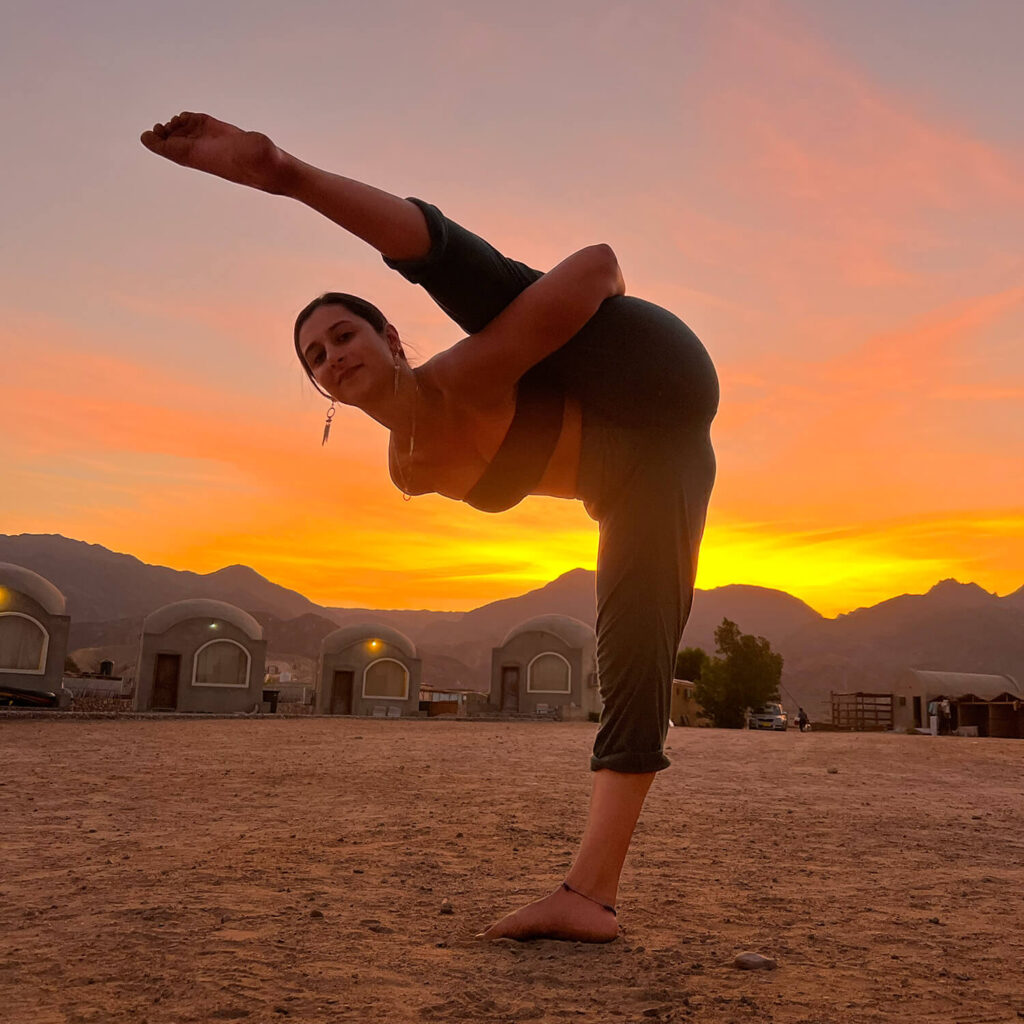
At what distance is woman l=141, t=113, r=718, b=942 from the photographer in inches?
87.8

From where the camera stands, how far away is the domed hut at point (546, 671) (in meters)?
30.7

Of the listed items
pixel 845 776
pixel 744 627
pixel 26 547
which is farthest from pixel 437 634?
pixel 845 776

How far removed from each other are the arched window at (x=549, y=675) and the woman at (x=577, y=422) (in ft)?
94.8

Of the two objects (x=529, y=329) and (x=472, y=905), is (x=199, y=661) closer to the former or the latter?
(x=472, y=905)

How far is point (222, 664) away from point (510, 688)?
10437mm

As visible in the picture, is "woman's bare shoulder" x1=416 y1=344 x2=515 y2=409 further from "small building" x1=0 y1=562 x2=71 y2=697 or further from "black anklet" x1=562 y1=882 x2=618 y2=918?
"small building" x1=0 y1=562 x2=71 y2=697

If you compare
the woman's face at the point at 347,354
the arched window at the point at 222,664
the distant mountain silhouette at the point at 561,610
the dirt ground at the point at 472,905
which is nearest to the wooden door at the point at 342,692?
the arched window at the point at 222,664

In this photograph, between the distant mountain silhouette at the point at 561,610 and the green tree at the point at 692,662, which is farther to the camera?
the distant mountain silhouette at the point at 561,610

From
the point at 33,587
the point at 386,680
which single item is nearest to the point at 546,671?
the point at 386,680

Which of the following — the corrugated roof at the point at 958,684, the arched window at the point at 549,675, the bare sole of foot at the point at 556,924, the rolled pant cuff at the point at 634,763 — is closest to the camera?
the bare sole of foot at the point at 556,924

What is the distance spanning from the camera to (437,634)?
140 meters

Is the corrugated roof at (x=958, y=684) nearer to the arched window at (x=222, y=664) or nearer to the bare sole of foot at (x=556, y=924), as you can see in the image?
the arched window at (x=222, y=664)

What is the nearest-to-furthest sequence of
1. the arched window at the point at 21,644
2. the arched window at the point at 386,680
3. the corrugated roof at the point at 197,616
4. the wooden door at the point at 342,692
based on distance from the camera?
the arched window at the point at 21,644 → the corrugated roof at the point at 197,616 → the wooden door at the point at 342,692 → the arched window at the point at 386,680

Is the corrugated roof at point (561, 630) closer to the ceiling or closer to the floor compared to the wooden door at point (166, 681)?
closer to the ceiling
